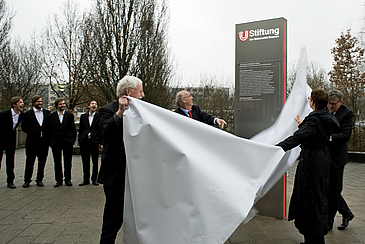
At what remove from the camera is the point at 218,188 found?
2682 millimetres

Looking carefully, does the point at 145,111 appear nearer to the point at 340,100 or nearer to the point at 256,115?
the point at 256,115

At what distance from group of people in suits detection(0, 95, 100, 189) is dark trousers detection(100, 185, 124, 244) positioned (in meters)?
4.80

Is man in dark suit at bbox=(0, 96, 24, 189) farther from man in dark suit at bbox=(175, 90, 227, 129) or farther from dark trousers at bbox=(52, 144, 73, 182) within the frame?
man in dark suit at bbox=(175, 90, 227, 129)

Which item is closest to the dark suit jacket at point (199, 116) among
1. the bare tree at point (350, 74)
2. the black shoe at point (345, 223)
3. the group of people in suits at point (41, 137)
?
the black shoe at point (345, 223)

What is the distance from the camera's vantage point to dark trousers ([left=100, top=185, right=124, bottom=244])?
3.08 meters

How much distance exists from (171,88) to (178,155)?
17.8 metres

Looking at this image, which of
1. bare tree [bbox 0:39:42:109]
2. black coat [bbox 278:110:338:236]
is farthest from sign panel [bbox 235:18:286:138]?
bare tree [bbox 0:39:42:109]

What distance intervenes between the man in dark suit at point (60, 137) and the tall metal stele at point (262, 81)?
177 inches

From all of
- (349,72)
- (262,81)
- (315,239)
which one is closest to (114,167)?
(315,239)

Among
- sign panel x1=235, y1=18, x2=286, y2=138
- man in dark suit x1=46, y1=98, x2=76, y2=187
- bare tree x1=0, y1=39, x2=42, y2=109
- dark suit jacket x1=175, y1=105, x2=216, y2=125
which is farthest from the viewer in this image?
bare tree x1=0, y1=39, x2=42, y2=109

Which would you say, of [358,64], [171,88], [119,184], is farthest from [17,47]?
[119,184]

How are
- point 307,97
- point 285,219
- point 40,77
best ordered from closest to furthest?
point 307,97, point 285,219, point 40,77

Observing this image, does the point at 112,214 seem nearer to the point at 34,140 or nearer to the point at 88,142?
the point at 88,142

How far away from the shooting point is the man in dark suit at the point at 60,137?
7.51 meters
